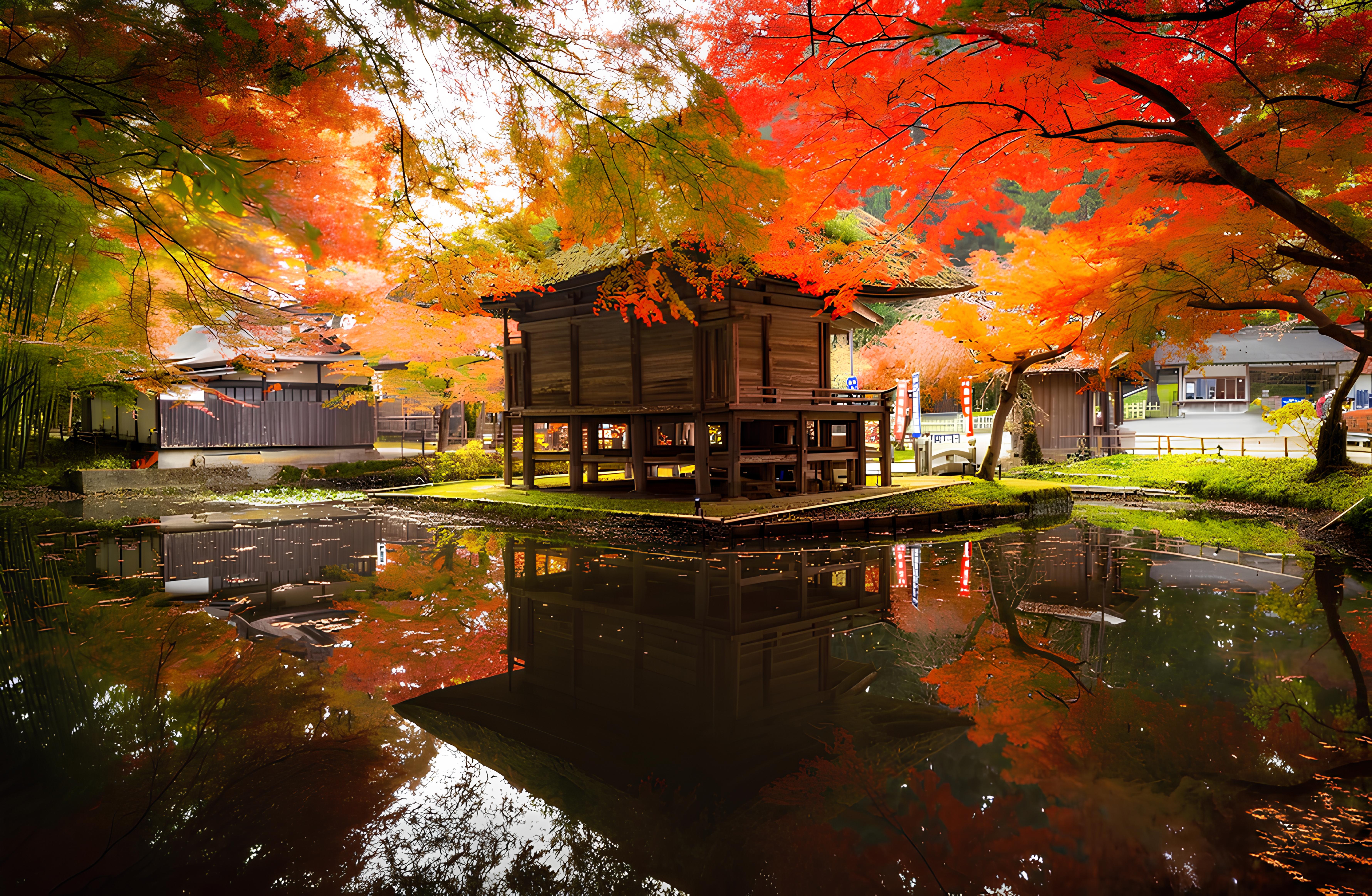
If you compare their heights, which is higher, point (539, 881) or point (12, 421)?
point (12, 421)

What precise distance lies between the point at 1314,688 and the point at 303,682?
7.03 meters

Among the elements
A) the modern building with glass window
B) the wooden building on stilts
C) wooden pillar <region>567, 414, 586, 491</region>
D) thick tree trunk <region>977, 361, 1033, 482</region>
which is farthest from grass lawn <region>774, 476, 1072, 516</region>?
the modern building with glass window

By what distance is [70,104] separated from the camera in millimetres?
4637

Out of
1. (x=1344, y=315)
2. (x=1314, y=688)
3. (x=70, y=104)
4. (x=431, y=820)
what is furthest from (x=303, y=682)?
(x=1344, y=315)

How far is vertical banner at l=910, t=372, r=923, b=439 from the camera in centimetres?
2284

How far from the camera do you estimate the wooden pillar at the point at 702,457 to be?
579 inches

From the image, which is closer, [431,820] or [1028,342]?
[431,820]

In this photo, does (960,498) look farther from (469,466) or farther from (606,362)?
(469,466)

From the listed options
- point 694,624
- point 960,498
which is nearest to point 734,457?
point 960,498

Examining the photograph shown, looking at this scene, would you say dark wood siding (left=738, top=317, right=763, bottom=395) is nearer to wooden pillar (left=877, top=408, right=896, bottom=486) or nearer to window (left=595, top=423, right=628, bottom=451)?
wooden pillar (left=877, top=408, right=896, bottom=486)

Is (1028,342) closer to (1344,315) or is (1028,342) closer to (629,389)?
(1344,315)

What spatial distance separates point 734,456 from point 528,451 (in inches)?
257

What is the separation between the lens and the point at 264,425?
24.3 meters

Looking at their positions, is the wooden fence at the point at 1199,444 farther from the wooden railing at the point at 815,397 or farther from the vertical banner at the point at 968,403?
the wooden railing at the point at 815,397
